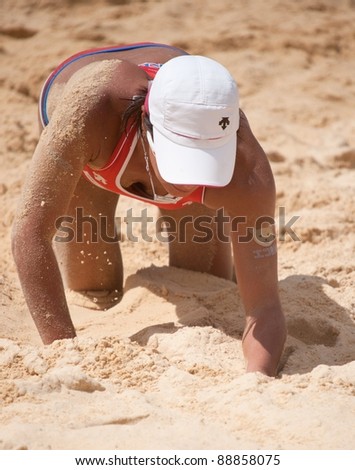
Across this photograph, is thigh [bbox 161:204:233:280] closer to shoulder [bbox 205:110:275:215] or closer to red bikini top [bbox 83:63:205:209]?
red bikini top [bbox 83:63:205:209]

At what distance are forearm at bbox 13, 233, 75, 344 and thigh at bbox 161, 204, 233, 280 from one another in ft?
2.91

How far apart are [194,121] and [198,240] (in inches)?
41.5

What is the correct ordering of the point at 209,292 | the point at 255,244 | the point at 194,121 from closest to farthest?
the point at 194,121 → the point at 255,244 → the point at 209,292

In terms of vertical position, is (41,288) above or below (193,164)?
below

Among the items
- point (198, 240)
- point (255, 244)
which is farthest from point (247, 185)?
point (198, 240)

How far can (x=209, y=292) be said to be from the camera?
289 centimetres

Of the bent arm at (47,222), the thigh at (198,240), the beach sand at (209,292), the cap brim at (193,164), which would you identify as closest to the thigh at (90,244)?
the beach sand at (209,292)

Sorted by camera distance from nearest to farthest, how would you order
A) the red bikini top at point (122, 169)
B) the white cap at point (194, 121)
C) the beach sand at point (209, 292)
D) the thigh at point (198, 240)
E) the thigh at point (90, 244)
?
the beach sand at point (209, 292) < the white cap at point (194, 121) < the red bikini top at point (122, 169) < the thigh at point (90, 244) < the thigh at point (198, 240)

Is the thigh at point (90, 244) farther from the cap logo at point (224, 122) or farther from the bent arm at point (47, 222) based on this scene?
the cap logo at point (224, 122)

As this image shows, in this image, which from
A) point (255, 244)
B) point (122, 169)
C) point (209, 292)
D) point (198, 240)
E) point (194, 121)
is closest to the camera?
point (194, 121)

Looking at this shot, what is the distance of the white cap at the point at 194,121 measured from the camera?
205 centimetres

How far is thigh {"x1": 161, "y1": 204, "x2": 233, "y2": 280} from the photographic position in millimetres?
3016

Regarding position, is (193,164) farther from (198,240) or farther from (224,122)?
(198,240)

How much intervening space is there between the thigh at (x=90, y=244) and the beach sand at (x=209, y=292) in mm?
102
